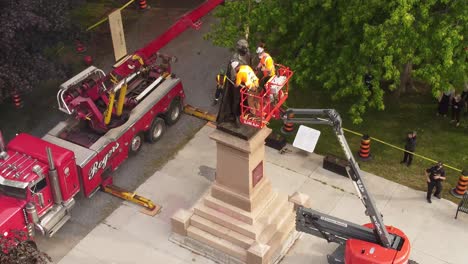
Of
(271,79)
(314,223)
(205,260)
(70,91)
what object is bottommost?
(205,260)

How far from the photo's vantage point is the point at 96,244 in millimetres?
18594

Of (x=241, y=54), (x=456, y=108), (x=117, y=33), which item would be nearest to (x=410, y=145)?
(x=456, y=108)

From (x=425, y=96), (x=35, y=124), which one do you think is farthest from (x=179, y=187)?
(x=425, y=96)

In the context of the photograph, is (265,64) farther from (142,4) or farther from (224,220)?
(142,4)

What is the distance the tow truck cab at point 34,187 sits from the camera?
16812 mm

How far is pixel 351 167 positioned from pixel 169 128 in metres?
9.35

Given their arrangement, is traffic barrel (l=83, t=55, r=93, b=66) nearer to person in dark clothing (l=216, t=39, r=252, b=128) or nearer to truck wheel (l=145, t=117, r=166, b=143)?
truck wheel (l=145, t=117, r=166, b=143)

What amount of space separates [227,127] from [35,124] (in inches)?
403

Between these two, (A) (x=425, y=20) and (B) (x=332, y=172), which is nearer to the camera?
(A) (x=425, y=20)

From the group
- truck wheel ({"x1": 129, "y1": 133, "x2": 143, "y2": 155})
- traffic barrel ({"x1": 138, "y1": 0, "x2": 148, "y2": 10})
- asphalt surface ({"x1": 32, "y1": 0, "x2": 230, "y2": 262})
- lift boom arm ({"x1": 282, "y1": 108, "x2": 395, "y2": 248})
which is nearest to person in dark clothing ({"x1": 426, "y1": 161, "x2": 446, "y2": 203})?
lift boom arm ({"x1": 282, "y1": 108, "x2": 395, "y2": 248})

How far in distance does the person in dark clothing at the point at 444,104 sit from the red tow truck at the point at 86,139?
29.4 feet

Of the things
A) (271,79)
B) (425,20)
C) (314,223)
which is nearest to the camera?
(271,79)

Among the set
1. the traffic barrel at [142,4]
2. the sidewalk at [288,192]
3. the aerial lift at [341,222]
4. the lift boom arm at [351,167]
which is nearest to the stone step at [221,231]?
the sidewalk at [288,192]

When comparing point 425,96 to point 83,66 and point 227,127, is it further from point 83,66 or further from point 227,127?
point 83,66
